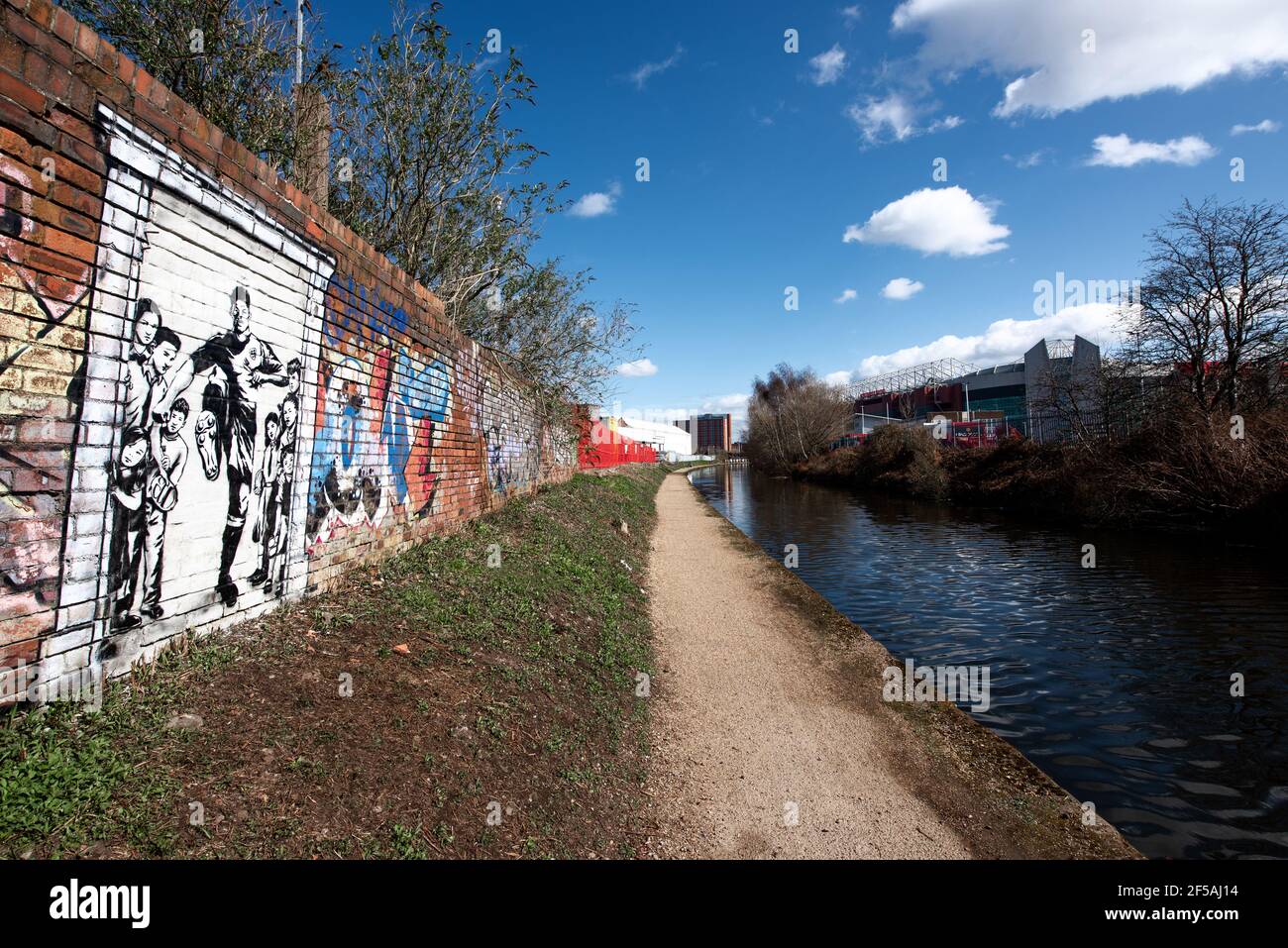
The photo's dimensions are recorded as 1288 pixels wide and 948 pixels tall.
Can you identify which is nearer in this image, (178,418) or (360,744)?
(360,744)

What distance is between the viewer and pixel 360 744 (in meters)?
2.76

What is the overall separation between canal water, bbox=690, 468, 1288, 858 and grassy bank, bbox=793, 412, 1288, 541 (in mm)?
799

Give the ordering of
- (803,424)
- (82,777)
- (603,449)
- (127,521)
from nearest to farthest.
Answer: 1. (82,777)
2. (127,521)
3. (603,449)
4. (803,424)

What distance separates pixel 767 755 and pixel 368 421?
4308mm

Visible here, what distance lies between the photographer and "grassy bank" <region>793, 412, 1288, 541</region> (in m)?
12.5

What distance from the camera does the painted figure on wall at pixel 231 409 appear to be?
3.14 metres

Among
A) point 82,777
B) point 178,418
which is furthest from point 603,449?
point 82,777

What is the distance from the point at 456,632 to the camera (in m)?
4.39

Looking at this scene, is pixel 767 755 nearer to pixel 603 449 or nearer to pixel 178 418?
pixel 178 418

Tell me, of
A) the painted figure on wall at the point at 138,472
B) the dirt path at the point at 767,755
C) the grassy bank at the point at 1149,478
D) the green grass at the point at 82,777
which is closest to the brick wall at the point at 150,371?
the painted figure on wall at the point at 138,472

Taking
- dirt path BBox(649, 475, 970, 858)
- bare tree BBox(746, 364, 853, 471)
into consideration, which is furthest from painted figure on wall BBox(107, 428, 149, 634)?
bare tree BBox(746, 364, 853, 471)

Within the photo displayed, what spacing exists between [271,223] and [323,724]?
10.2 feet

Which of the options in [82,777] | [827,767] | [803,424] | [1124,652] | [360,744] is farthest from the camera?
[803,424]
